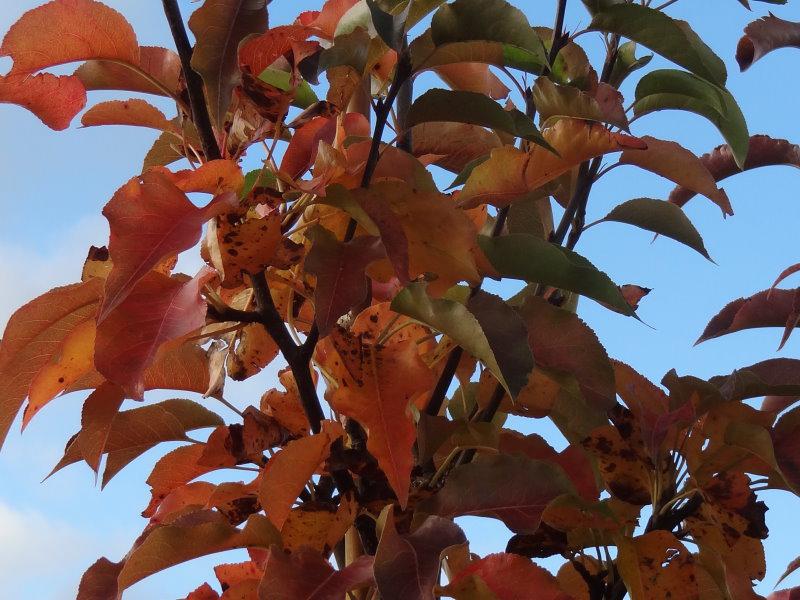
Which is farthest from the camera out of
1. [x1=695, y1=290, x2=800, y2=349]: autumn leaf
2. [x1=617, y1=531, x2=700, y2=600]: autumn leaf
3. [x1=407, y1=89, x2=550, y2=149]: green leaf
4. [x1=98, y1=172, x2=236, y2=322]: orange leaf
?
[x1=695, y1=290, x2=800, y2=349]: autumn leaf

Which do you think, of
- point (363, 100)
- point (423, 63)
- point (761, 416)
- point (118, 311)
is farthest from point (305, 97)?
point (761, 416)

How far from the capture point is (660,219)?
1.03 meters

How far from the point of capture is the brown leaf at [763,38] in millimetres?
1042

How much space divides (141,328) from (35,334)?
0.14 meters

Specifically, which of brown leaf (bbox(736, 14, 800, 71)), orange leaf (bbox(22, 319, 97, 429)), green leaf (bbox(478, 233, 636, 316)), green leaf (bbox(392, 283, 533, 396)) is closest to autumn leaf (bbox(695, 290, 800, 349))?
brown leaf (bbox(736, 14, 800, 71))

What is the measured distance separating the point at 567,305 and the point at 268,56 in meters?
0.45

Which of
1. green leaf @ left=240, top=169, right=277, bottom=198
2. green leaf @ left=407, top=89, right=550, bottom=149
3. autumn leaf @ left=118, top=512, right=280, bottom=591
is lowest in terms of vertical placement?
autumn leaf @ left=118, top=512, right=280, bottom=591

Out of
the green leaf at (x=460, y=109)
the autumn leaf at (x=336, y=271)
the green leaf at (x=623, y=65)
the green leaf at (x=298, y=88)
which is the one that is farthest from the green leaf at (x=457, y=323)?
the green leaf at (x=623, y=65)

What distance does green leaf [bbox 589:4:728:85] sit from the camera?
2.58 ft

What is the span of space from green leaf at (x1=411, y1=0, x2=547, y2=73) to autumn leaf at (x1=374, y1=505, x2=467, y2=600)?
0.35 metres

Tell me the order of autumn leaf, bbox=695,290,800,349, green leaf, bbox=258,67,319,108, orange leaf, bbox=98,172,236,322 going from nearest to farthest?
orange leaf, bbox=98,172,236,322, green leaf, bbox=258,67,319,108, autumn leaf, bbox=695,290,800,349

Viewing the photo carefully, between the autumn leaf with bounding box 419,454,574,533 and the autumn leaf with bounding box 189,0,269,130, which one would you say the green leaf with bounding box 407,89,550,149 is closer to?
the autumn leaf with bounding box 189,0,269,130

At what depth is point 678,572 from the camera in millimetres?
877

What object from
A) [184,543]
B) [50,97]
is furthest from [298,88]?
[184,543]
